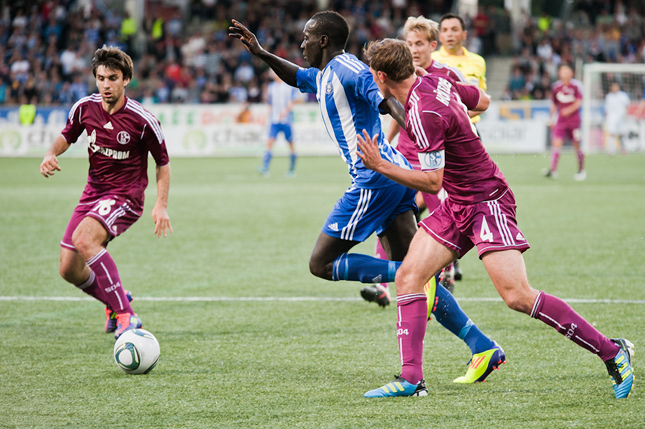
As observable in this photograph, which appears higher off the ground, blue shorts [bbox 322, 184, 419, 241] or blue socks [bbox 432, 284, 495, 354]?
blue shorts [bbox 322, 184, 419, 241]

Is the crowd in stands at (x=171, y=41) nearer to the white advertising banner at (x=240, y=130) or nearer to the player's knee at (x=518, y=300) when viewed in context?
the white advertising banner at (x=240, y=130)

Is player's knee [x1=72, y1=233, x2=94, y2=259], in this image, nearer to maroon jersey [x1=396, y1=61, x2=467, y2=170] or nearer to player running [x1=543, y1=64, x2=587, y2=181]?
maroon jersey [x1=396, y1=61, x2=467, y2=170]

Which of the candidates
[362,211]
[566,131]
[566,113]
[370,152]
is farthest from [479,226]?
[566,131]

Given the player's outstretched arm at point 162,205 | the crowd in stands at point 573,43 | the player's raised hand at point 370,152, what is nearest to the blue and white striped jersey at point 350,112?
the player's raised hand at point 370,152

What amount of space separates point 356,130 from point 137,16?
3022 cm

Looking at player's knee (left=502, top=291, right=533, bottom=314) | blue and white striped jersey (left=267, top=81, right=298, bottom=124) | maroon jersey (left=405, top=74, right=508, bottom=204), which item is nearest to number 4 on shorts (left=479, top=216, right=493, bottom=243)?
maroon jersey (left=405, top=74, right=508, bottom=204)

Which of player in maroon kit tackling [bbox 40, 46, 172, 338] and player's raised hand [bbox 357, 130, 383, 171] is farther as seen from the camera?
player in maroon kit tackling [bbox 40, 46, 172, 338]

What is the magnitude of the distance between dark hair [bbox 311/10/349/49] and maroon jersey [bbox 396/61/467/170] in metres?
1.53

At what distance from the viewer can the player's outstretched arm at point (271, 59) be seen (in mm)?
5418

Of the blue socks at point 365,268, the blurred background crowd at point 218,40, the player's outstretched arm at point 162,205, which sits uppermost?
the blurred background crowd at point 218,40

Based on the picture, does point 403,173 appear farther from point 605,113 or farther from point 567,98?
point 605,113

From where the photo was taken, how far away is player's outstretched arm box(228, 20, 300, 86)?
542 centimetres

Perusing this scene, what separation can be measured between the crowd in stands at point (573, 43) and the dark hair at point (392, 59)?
23.7 metres

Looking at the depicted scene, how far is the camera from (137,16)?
1307 inches
